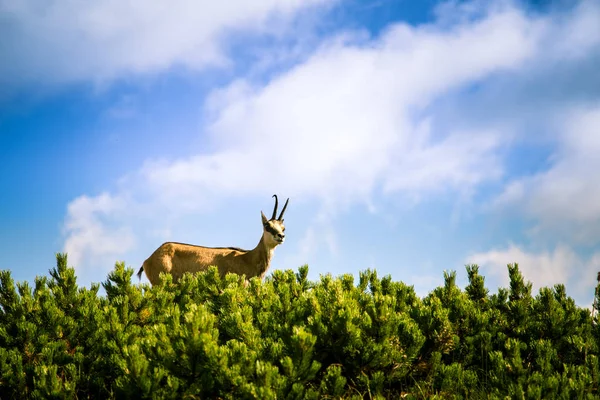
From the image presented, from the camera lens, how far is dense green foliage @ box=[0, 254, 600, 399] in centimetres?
438

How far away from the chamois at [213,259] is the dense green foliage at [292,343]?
24.5 feet

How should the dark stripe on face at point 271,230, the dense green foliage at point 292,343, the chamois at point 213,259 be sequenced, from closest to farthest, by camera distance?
the dense green foliage at point 292,343 → the dark stripe on face at point 271,230 → the chamois at point 213,259

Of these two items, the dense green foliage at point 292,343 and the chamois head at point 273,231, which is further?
the chamois head at point 273,231

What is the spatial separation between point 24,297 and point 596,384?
25.5 ft

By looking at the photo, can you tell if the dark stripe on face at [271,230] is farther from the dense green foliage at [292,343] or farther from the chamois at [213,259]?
the dense green foliage at [292,343]

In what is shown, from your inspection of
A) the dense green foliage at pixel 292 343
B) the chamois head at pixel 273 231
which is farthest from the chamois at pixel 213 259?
the dense green foliage at pixel 292 343

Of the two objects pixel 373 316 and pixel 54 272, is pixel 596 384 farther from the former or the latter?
pixel 54 272

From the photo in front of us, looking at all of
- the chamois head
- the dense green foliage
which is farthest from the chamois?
the dense green foliage

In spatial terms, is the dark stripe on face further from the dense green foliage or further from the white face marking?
the dense green foliage

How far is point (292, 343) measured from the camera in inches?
171

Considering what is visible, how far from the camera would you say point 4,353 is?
631cm

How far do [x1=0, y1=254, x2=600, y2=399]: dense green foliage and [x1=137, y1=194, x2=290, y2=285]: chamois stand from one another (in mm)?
7464

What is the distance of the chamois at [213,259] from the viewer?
16.0 metres

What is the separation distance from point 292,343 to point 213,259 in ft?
40.6
